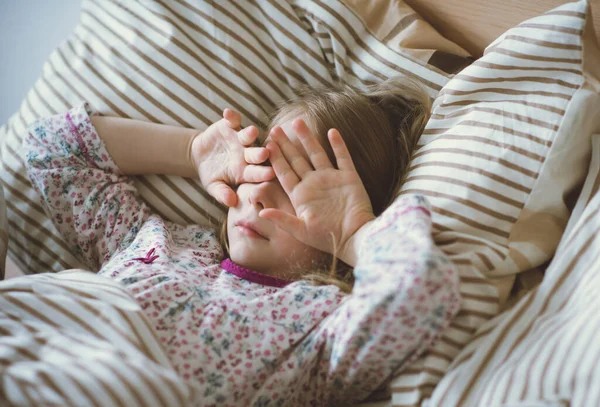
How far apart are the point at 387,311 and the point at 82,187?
611mm

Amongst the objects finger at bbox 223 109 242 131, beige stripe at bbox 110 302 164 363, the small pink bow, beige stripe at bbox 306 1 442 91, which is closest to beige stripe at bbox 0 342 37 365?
beige stripe at bbox 110 302 164 363

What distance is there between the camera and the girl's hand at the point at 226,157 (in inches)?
36.3

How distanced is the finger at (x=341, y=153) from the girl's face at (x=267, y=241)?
Result: 55 millimetres

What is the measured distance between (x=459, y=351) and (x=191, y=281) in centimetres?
40

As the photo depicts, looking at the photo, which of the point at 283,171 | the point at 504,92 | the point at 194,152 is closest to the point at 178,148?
the point at 194,152

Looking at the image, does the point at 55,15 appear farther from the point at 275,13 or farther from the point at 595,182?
the point at 595,182

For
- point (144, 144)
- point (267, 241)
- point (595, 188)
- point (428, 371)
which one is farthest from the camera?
point (144, 144)

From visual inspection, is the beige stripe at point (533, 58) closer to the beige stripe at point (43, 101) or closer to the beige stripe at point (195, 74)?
the beige stripe at point (195, 74)

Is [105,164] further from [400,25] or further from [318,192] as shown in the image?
[400,25]

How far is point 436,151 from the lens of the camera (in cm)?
84

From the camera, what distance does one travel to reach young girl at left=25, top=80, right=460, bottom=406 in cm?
67

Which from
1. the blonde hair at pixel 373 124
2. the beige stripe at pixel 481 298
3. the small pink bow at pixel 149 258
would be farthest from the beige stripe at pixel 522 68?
the small pink bow at pixel 149 258

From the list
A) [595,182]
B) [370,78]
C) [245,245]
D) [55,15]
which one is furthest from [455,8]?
[55,15]

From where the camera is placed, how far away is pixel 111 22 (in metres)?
1.09
